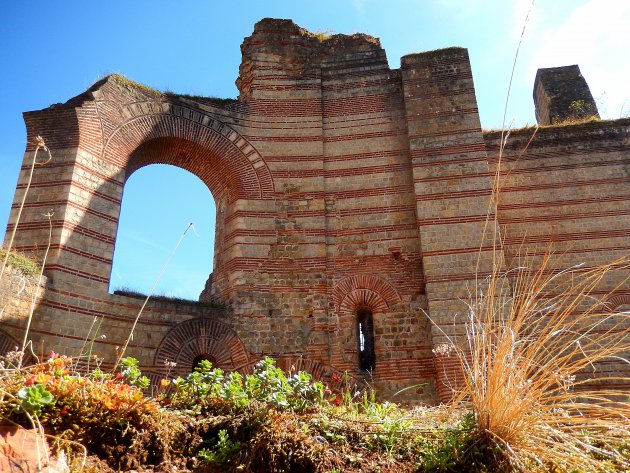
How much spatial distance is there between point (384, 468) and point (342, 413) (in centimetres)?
73

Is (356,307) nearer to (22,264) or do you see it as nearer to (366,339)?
(366,339)

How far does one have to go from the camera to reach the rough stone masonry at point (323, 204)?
29.9 ft

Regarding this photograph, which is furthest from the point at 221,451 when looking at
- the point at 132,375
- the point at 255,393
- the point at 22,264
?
the point at 22,264

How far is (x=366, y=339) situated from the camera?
9.77 meters

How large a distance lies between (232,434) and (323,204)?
7.65m

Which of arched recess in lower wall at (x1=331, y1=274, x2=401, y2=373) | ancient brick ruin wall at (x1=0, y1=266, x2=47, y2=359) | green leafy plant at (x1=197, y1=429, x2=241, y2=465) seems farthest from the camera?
arched recess in lower wall at (x1=331, y1=274, x2=401, y2=373)

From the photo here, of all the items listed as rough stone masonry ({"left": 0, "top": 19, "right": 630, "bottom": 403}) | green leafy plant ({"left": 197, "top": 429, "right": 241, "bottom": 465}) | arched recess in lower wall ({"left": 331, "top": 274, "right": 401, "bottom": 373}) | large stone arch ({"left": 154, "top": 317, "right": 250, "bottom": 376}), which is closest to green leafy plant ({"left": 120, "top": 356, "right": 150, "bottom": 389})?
green leafy plant ({"left": 197, "top": 429, "right": 241, "bottom": 465})

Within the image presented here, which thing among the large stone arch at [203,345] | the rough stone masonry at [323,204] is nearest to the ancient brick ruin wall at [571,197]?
the rough stone masonry at [323,204]

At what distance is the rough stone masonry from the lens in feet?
29.9

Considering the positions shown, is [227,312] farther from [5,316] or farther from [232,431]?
[232,431]

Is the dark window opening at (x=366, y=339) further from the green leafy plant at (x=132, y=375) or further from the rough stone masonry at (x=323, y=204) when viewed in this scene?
the green leafy plant at (x=132, y=375)

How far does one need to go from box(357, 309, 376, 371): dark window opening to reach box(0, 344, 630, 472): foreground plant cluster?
606 centimetres

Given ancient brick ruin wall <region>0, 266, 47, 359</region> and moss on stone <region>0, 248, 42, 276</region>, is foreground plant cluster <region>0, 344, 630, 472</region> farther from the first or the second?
moss on stone <region>0, 248, 42, 276</region>

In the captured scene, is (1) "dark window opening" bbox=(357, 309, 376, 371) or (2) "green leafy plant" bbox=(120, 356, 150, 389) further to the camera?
(1) "dark window opening" bbox=(357, 309, 376, 371)
